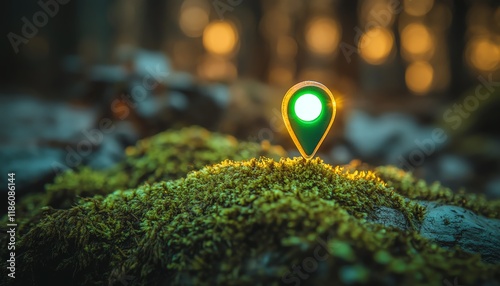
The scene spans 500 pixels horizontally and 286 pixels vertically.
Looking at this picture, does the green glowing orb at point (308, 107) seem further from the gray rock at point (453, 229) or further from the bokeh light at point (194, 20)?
the bokeh light at point (194, 20)

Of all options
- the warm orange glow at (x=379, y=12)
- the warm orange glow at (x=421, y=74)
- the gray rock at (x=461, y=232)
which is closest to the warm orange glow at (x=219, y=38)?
the warm orange glow at (x=379, y=12)

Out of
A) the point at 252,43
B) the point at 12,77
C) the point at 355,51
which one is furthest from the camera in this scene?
the point at 252,43

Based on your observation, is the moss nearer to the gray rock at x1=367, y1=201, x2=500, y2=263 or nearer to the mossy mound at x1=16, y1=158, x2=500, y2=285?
the gray rock at x1=367, y1=201, x2=500, y2=263

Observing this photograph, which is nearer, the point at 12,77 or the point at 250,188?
the point at 250,188

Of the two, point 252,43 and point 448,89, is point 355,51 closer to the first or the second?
point 252,43

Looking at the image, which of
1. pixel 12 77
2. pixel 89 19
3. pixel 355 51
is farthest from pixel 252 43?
pixel 12 77

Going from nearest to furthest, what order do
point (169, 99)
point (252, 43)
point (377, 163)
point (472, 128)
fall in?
1. point (169, 99)
2. point (377, 163)
3. point (472, 128)
4. point (252, 43)
